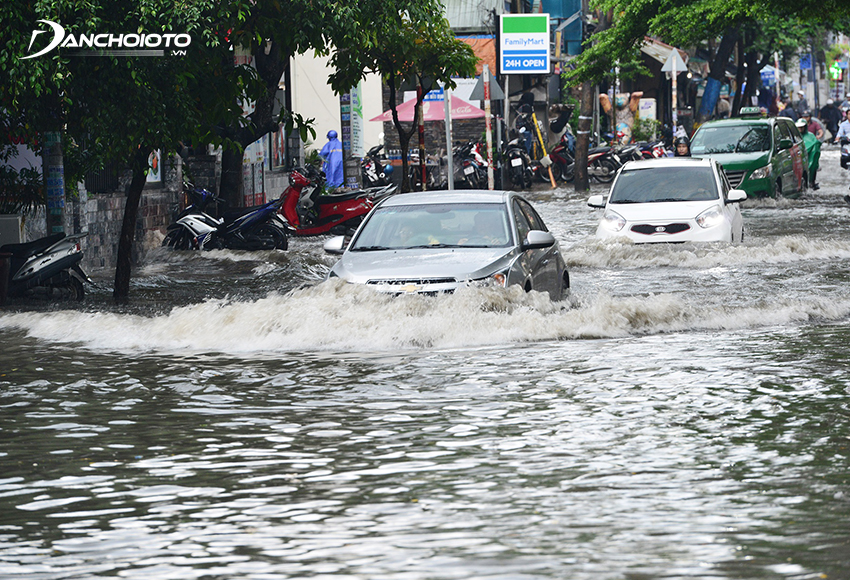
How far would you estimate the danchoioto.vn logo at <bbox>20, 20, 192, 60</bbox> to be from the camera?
13.5m

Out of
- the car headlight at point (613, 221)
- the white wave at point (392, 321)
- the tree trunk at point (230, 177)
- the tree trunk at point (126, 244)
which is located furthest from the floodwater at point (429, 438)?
the tree trunk at point (230, 177)

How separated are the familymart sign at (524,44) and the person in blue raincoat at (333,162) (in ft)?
22.8

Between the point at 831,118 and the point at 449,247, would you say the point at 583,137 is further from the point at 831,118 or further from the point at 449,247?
the point at 831,118

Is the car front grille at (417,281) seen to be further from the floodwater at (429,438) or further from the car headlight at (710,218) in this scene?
the car headlight at (710,218)

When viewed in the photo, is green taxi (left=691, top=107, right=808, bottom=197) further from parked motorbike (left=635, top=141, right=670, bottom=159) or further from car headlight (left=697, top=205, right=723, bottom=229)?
parked motorbike (left=635, top=141, right=670, bottom=159)

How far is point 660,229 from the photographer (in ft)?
63.3

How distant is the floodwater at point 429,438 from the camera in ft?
18.6

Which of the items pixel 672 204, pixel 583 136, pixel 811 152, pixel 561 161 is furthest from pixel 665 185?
pixel 561 161

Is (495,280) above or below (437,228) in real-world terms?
below

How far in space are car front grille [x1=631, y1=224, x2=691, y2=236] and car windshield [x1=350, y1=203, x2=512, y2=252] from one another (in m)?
6.45

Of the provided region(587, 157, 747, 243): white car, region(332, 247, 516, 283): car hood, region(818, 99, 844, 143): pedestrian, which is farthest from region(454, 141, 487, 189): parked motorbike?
region(818, 99, 844, 143): pedestrian

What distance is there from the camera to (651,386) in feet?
31.1

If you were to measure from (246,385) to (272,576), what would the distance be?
4709 mm

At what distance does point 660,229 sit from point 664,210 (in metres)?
0.30
